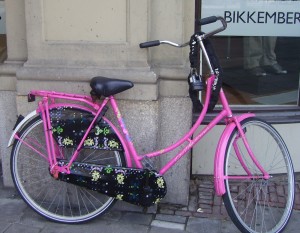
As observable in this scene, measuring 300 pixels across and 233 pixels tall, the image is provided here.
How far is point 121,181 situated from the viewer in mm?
3508

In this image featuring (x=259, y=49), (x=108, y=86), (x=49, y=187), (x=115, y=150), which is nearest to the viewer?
(x=108, y=86)

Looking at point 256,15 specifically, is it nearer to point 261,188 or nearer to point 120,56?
point 120,56

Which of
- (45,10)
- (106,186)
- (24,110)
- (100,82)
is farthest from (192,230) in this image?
(45,10)

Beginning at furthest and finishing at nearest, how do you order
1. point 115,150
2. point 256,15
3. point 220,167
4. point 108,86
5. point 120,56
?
point 256,15 → point 120,56 → point 115,150 → point 108,86 → point 220,167

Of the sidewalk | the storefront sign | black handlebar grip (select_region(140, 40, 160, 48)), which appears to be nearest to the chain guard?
the sidewalk

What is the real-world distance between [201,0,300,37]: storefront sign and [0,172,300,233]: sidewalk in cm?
155

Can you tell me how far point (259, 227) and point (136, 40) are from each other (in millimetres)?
1714

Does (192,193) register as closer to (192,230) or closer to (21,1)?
(192,230)

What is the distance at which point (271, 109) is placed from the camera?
4.52 metres

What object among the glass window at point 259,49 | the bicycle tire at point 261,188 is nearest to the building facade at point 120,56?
the bicycle tire at point 261,188

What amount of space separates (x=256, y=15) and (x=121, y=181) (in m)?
2.00

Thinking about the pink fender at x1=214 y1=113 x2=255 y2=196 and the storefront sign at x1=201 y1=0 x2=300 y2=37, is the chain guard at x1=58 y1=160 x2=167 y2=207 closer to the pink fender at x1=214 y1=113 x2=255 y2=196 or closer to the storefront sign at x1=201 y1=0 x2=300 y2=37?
the pink fender at x1=214 y1=113 x2=255 y2=196

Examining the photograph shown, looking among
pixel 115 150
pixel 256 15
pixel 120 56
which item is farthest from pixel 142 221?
pixel 256 15

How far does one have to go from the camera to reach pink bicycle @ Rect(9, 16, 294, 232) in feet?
11.2
